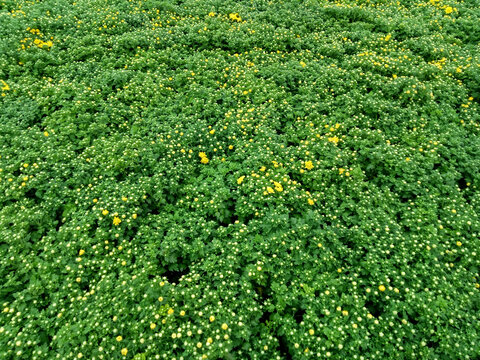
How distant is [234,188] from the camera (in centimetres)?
474

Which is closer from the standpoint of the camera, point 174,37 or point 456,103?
point 456,103

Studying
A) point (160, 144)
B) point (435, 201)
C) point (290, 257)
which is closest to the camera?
point (290, 257)

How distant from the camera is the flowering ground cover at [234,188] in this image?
134 inches

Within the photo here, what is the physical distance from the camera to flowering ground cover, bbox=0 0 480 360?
11.2 feet

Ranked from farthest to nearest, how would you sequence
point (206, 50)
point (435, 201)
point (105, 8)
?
point (105, 8) → point (206, 50) → point (435, 201)

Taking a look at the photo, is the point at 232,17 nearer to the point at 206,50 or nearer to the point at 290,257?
the point at 206,50

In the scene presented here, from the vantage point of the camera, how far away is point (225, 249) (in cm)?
402

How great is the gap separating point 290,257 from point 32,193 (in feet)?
13.9

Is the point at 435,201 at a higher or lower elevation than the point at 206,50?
lower

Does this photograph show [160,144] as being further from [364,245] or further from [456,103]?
[456,103]

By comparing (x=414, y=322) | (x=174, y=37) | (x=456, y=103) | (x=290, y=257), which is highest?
(x=174, y=37)

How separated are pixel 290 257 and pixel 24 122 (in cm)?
550

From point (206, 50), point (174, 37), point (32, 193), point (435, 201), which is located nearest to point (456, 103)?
point (435, 201)

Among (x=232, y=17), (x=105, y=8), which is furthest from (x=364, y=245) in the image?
(x=105, y=8)
